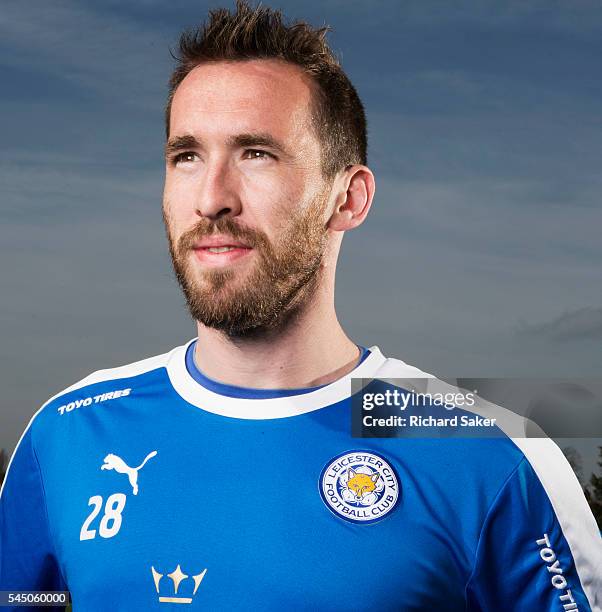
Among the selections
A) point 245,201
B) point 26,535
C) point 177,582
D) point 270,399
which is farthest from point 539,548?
point 26,535

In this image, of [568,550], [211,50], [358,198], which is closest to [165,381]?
[358,198]

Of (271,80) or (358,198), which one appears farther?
(358,198)

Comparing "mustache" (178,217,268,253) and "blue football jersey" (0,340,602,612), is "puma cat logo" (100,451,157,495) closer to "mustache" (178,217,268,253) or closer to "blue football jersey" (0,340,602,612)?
"blue football jersey" (0,340,602,612)

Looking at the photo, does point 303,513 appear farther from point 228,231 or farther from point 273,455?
point 228,231

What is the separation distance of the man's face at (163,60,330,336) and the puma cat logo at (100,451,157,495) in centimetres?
79

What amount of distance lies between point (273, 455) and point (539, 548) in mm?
1299

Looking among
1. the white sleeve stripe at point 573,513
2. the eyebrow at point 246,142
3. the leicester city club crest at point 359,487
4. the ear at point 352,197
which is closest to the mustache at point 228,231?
the eyebrow at point 246,142

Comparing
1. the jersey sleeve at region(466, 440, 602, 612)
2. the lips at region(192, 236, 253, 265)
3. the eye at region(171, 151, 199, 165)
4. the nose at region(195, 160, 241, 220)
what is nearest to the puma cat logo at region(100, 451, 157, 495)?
the lips at region(192, 236, 253, 265)

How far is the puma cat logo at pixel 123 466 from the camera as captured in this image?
427 cm

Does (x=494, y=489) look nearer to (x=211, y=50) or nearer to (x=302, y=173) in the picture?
(x=302, y=173)

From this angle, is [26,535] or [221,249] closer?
[221,249]

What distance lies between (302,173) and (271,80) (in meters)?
0.51

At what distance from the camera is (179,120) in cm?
442

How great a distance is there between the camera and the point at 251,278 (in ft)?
13.6
